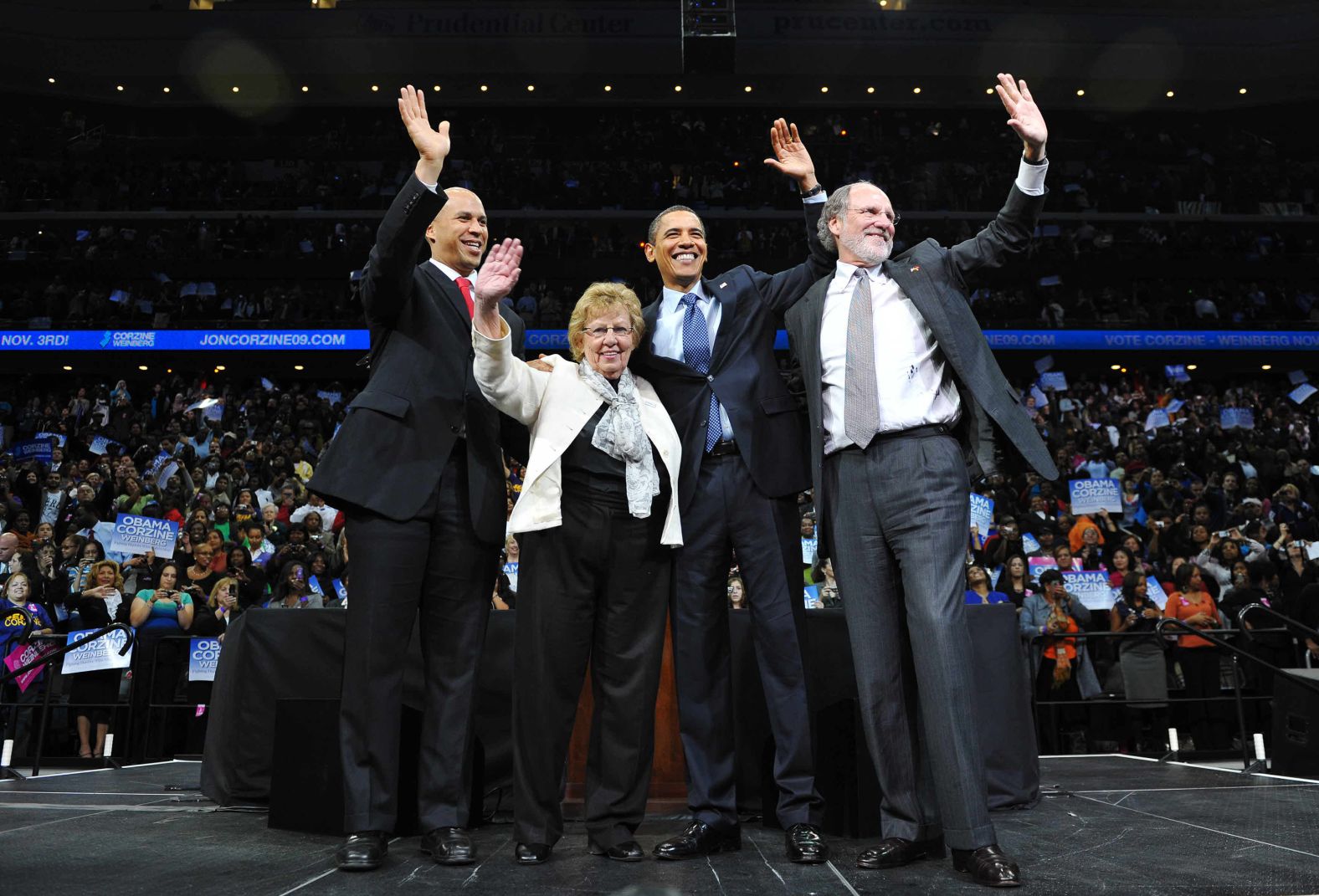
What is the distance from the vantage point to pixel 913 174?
80.8 feet

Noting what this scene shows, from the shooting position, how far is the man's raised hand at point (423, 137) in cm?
288

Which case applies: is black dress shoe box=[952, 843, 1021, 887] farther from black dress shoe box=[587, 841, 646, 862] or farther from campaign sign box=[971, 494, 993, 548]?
campaign sign box=[971, 494, 993, 548]

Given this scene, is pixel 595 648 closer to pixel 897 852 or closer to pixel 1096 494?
pixel 897 852

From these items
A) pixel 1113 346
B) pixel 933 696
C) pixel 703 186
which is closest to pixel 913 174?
pixel 703 186

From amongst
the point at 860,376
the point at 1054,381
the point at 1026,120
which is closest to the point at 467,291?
the point at 860,376

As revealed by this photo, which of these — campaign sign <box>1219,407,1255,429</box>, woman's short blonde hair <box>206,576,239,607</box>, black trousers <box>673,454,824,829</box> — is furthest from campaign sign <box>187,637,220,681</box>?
campaign sign <box>1219,407,1255,429</box>

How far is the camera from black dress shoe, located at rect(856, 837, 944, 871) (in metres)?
2.56

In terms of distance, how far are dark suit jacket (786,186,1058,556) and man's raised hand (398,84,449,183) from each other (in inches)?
44.4

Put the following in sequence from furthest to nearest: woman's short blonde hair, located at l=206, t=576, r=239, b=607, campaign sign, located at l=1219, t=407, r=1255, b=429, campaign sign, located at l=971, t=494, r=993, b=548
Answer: campaign sign, located at l=1219, t=407, r=1255, b=429 → campaign sign, located at l=971, t=494, r=993, b=548 → woman's short blonde hair, located at l=206, t=576, r=239, b=607

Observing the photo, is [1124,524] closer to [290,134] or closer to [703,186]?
[703,186]

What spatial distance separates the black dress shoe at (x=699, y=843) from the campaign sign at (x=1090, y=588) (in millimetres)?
5942

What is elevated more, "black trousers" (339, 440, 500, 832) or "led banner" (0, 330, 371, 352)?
"led banner" (0, 330, 371, 352)

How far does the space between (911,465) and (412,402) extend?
1.39m

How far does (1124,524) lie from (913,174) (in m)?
14.8
